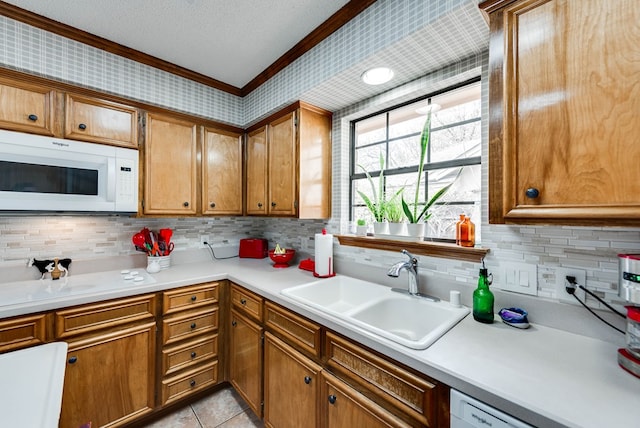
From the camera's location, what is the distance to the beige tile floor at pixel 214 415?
1754mm

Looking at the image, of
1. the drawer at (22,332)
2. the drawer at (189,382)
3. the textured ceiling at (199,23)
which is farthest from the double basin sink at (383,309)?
the textured ceiling at (199,23)

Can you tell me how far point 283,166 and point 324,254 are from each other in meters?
0.75

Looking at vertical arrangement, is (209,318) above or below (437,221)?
below

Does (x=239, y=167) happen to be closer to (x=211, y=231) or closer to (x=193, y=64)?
(x=211, y=231)

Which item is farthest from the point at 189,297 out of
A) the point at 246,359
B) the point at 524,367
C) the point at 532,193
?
the point at 532,193

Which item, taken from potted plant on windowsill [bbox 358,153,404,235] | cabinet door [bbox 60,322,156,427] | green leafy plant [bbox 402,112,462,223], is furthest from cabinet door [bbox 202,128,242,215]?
green leafy plant [bbox 402,112,462,223]

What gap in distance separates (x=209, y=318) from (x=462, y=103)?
219cm

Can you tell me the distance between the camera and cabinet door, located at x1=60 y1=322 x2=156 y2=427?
4.80ft

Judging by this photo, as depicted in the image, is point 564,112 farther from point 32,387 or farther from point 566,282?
point 32,387

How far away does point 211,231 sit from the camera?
2635 millimetres

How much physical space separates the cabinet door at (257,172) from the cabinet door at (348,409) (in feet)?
4.75

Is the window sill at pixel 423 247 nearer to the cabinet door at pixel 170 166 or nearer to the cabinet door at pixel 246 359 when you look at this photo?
the cabinet door at pixel 246 359

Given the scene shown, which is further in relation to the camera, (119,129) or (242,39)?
(119,129)

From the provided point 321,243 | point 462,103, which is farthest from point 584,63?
point 321,243
